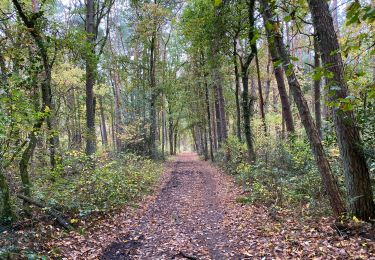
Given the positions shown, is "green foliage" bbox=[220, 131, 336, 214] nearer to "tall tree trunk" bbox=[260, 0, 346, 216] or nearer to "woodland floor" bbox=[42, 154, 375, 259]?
"woodland floor" bbox=[42, 154, 375, 259]

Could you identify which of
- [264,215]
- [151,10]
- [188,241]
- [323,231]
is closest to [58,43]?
[188,241]

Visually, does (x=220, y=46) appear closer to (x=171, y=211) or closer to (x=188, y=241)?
(x=171, y=211)

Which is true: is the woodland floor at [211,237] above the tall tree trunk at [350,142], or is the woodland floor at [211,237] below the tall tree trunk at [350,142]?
below

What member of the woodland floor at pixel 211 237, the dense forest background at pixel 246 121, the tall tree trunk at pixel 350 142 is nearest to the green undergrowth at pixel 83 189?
the dense forest background at pixel 246 121

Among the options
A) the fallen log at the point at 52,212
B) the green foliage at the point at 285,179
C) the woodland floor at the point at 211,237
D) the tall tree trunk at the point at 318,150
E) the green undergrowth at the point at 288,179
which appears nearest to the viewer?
the woodland floor at the point at 211,237

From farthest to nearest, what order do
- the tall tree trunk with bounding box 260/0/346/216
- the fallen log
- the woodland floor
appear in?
the fallen log < the tall tree trunk with bounding box 260/0/346/216 < the woodland floor

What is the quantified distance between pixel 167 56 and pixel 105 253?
26568 millimetres

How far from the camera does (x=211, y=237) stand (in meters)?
6.00

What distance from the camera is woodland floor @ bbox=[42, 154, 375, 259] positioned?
469 cm

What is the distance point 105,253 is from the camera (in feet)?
17.4

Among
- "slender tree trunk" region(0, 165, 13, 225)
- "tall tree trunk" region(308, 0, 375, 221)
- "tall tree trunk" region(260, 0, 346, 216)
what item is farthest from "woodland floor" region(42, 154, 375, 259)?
"slender tree trunk" region(0, 165, 13, 225)

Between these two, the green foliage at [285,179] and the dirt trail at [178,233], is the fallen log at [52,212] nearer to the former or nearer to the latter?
the dirt trail at [178,233]

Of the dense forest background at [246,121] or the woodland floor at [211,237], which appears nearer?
the dense forest background at [246,121]

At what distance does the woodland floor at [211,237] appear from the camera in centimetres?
469
